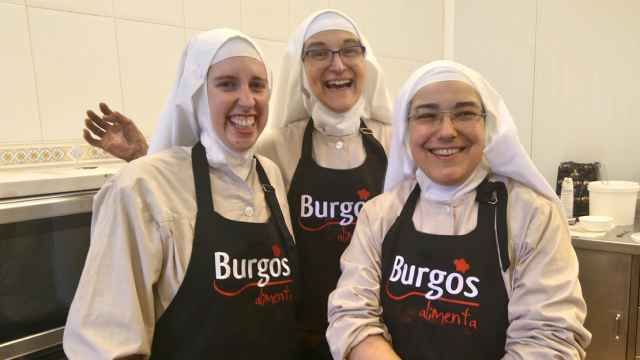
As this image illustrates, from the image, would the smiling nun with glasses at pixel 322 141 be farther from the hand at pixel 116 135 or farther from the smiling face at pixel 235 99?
the smiling face at pixel 235 99

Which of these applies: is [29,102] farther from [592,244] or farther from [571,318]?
[592,244]

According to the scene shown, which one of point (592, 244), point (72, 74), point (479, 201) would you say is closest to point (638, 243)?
point (592, 244)

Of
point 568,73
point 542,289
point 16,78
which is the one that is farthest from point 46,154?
point 568,73

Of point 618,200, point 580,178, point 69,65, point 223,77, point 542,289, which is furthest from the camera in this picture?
point 580,178

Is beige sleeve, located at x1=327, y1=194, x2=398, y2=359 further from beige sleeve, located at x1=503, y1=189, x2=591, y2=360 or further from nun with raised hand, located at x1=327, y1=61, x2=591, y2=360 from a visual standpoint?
beige sleeve, located at x1=503, y1=189, x2=591, y2=360

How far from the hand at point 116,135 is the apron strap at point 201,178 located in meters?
0.39

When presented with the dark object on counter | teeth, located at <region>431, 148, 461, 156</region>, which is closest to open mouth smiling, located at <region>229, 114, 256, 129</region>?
teeth, located at <region>431, 148, 461, 156</region>

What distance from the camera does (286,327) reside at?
1418mm

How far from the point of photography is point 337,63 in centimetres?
170

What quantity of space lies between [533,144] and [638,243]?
1066 millimetres

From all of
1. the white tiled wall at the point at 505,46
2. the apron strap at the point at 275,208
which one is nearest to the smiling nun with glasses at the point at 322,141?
the apron strap at the point at 275,208

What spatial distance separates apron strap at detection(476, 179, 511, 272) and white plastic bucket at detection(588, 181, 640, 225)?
5.89 ft

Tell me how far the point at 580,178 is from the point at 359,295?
2.24 m

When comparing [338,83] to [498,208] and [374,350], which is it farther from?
[374,350]
